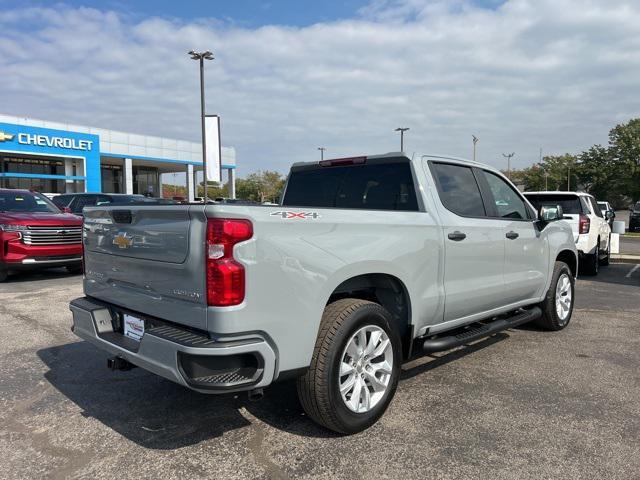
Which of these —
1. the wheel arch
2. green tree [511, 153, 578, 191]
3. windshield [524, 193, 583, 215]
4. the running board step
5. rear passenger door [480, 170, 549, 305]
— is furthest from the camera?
green tree [511, 153, 578, 191]

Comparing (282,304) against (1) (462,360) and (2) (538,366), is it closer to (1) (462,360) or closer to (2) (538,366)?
(1) (462,360)

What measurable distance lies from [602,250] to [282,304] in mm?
10958

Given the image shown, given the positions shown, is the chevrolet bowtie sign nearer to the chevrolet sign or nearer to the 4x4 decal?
the chevrolet sign

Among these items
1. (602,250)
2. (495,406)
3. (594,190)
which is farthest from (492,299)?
(594,190)

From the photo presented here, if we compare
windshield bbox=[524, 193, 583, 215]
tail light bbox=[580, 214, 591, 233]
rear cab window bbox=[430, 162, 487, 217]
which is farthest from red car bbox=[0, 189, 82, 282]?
tail light bbox=[580, 214, 591, 233]

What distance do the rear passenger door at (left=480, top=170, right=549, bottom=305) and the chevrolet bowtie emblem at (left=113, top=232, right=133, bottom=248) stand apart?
123 inches

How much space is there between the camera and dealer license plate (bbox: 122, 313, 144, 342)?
3.23 metres

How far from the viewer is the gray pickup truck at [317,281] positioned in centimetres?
271

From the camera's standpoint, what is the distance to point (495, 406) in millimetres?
3748

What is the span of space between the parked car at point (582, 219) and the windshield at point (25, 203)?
31.4 feet

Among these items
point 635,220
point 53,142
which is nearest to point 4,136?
point 53,142

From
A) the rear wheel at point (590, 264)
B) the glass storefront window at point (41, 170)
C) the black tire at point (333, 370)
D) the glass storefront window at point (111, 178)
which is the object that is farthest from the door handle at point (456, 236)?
the glass storefront window at point (111, 178)

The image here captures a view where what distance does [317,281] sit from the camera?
301 cm

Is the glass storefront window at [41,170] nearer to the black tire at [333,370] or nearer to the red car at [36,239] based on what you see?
the red car at [36,239]
